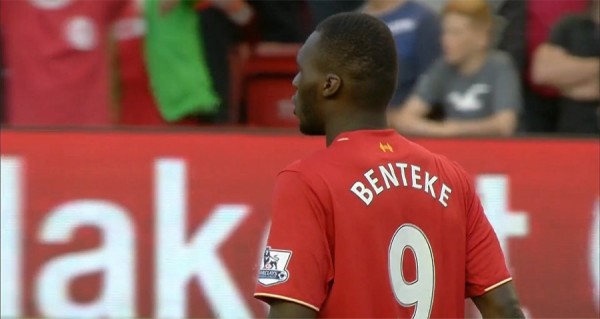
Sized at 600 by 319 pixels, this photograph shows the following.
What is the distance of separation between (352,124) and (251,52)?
14.8ft

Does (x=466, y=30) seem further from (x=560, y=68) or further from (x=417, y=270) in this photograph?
(x=417, y=270)

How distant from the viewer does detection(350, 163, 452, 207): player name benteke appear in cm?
327

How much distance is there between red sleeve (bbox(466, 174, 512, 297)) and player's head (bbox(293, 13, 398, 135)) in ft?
1.25

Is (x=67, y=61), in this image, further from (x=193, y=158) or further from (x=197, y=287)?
(x=197, y=287)

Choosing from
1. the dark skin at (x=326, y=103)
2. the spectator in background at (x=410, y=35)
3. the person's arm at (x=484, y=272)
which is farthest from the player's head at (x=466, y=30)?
the dark skin at (x=326, y=103)

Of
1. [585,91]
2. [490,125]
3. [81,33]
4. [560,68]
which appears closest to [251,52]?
[81,33]

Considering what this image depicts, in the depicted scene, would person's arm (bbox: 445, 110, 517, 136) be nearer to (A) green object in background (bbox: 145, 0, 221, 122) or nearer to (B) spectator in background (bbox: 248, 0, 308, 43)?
(B) spectator in background (bbox: 248, 0, 308, 43)

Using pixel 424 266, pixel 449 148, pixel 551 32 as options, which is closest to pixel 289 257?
pixel 424 266

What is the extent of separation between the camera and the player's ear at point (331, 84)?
3291 millimetres

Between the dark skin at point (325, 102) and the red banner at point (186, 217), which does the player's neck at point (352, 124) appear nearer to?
the dark skin at point (325, 102)

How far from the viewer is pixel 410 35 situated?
7242 mm

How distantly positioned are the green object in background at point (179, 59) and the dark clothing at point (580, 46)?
1.84 metres

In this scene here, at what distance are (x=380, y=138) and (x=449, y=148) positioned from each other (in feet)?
12.1

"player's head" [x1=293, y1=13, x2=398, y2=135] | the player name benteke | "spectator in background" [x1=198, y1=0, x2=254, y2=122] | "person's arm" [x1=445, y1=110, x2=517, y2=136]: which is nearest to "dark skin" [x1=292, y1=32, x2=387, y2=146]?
"player's head" [x1=293, y1=13, x2=398, y2=135]
